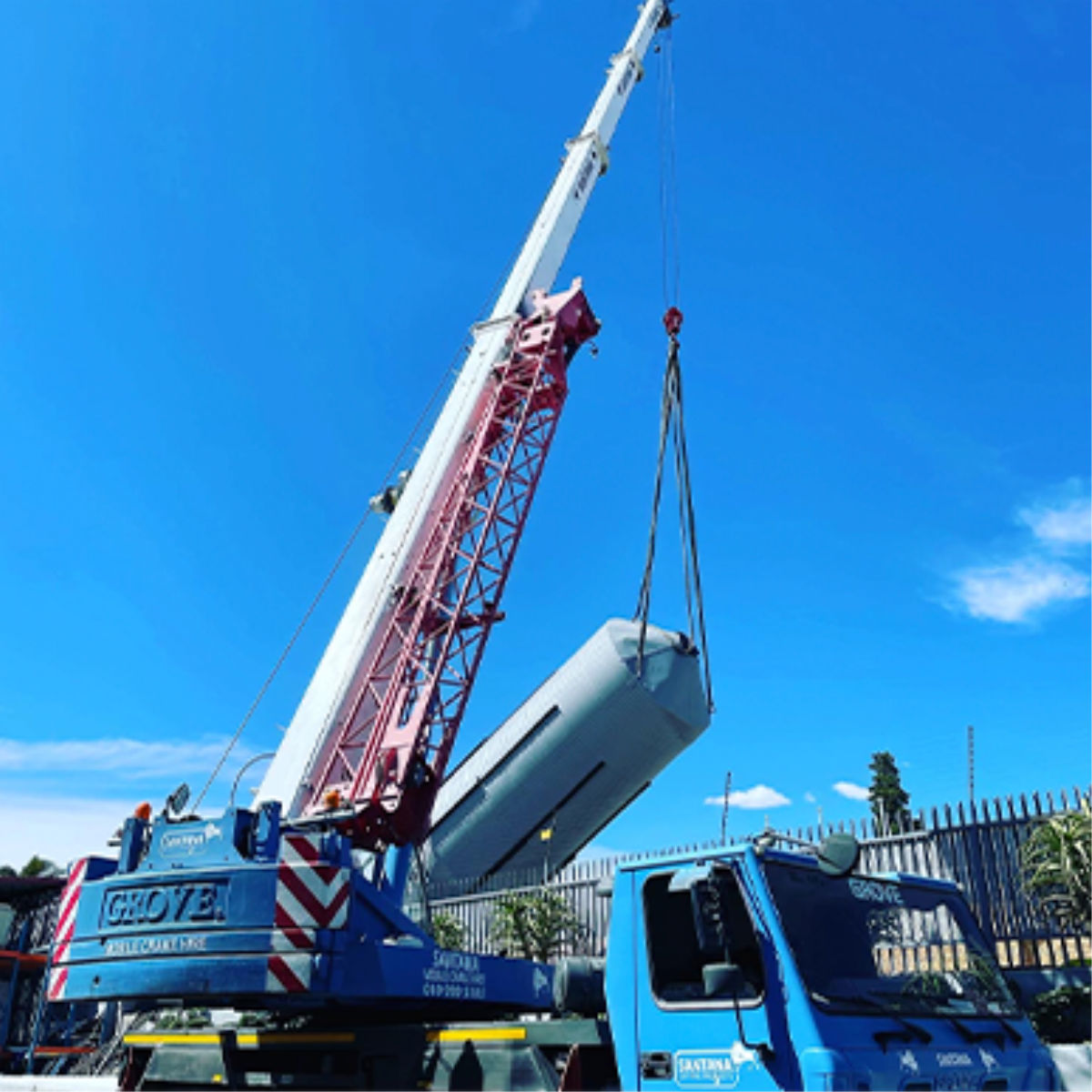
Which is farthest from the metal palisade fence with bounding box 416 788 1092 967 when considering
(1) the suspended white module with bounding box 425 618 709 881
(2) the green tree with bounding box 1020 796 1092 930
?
(1) the suspended white module with bounding box 425 618 709 881

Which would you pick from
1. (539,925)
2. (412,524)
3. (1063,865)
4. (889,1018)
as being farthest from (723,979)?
(539,925)

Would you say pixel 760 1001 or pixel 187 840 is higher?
pixel 187 840

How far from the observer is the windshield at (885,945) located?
4402 millimetres

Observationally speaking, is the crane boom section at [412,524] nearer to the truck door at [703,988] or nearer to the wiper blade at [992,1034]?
the truck door at [703,988]

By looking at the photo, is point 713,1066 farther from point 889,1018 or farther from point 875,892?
point 875,892

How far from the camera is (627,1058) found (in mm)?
4629

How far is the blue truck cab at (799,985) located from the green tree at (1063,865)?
637 centimetres

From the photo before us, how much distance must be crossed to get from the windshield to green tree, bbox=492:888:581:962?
10856 mm

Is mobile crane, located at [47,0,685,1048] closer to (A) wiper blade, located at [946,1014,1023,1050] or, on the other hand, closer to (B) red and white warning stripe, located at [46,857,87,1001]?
(B) red and white warning stripe, located at [46,857,87,1001]

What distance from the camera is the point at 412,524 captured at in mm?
14742

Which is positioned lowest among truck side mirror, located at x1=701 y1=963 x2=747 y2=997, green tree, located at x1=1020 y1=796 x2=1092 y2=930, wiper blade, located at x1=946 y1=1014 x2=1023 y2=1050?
wiper blade, located at x1=946 y1=1014 x2=1023 y2=1050

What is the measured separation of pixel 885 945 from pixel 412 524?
1085 centimetres

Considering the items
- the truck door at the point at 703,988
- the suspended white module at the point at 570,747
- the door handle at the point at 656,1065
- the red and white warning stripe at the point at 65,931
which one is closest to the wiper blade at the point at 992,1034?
the truck door at the point at 703,988

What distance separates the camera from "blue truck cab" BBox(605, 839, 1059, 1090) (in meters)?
4.10
